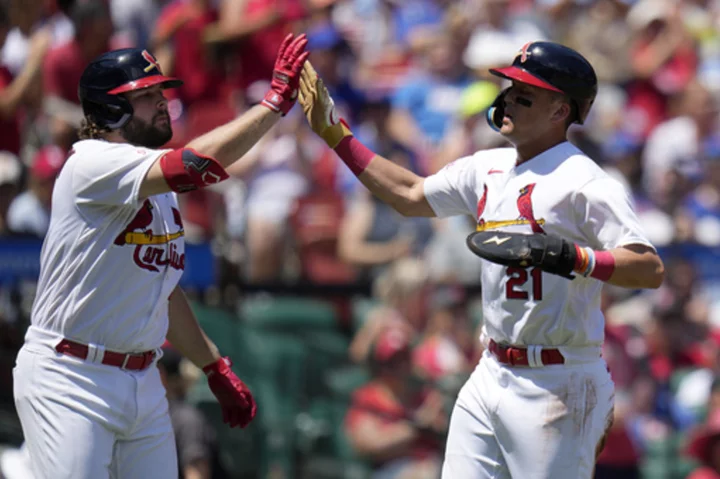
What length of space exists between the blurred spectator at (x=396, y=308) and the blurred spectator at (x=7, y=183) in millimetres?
2451

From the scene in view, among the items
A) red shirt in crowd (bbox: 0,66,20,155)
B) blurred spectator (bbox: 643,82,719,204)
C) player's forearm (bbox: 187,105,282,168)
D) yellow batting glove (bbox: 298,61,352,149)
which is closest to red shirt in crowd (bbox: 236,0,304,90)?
red shirt in crowd (bbox: 0,66,20,155)

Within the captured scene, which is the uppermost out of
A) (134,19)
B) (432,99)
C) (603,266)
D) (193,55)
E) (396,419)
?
(134,19)

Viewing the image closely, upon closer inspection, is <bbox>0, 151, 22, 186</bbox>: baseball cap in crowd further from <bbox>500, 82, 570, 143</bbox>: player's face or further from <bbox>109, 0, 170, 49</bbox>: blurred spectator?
<bbox>500, 82, 570, 143</bbox>: player's face

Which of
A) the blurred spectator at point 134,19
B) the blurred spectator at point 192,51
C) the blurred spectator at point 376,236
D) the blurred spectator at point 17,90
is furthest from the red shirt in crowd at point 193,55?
the blurred spectator at point 376,236

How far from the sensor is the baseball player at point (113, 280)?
462 cm

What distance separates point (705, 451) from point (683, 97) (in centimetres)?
411

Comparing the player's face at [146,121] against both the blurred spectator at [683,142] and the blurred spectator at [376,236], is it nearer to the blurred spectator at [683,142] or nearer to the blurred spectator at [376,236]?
the blurred spectator at [376,236]

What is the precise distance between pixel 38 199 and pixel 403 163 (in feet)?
9.00

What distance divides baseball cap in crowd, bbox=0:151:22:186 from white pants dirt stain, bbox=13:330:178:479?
3.83 metres

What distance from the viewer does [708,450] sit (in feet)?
26.0

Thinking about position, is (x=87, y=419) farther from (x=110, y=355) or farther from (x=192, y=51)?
(x=192, y=51)

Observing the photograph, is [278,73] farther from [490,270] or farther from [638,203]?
[638,203]

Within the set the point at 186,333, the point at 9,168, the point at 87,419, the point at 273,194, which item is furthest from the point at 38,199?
the point at 87,419

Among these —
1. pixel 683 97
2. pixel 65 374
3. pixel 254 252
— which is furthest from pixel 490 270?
pixel 683 97
